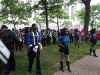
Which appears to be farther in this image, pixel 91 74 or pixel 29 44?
pixel 91 74

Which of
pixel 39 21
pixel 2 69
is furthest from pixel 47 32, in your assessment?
pixel 39 21

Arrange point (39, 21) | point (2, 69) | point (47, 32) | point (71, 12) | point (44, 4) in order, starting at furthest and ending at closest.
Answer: point (71, 12) < point (39, 21) < point (44, 4) < point (47, 32) < point (2, 69)

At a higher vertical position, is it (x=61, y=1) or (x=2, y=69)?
(x=61, y=1)

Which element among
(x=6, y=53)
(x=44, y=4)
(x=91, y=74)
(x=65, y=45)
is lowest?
(x=91, y=74)

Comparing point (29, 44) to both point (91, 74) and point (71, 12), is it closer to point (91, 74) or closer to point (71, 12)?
point (91, 74)

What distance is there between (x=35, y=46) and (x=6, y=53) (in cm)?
425

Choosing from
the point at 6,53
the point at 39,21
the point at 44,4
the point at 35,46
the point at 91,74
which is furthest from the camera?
the point at 39,21

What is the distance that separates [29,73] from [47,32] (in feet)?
42.2

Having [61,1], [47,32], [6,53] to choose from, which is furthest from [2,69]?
[61,1]

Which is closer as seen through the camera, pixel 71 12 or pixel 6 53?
pixel 6 53

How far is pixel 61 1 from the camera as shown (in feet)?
82.7

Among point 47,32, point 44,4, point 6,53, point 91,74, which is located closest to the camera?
point 6,53

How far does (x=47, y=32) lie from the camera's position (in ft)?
68.3

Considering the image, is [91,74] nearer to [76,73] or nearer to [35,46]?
[76,73]
